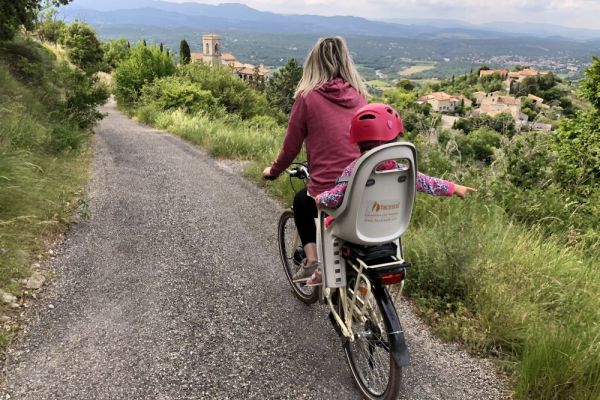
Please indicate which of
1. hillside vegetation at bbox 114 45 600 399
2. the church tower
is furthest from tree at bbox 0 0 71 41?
the church tower

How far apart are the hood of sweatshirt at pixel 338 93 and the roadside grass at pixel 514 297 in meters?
1.68

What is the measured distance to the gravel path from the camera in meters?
2.64

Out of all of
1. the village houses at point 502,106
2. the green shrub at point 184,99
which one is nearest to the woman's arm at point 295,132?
the village houses at point 502,106

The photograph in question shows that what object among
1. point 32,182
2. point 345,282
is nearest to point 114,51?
point 32,182

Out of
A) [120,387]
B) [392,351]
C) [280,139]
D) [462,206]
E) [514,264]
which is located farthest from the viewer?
[280,139]

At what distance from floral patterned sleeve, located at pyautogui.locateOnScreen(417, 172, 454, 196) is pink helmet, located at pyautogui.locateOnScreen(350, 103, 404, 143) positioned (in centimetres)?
37

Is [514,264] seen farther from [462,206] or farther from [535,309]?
[462,206]

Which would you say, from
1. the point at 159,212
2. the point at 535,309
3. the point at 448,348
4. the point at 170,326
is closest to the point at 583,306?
the point at 535,309

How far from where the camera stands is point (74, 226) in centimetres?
505

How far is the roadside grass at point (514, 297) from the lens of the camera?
2480 mm

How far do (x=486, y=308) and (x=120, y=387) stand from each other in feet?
8.58

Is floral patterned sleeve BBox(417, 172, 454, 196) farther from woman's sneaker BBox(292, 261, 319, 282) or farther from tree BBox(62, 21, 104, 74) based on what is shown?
tree BBox(62, 21, 104, 74)

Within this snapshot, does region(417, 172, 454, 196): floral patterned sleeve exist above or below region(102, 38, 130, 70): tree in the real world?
below

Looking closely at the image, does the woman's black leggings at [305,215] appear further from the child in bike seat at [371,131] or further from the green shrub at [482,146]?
the green shrub at [482,146]
